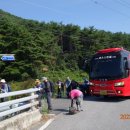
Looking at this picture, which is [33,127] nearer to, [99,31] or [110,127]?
[110,127]

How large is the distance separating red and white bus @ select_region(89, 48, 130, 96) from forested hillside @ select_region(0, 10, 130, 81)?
31.0 meters

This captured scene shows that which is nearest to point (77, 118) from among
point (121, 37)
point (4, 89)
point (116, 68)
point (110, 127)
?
point (110, 127)

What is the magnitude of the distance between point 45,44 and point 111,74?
47618mm

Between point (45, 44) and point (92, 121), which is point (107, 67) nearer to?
point (92, 121)

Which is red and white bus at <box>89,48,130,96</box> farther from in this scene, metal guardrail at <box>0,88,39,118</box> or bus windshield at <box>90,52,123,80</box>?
metal guardrail at <box>0,88,39,118</box>

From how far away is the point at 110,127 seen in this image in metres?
12.0

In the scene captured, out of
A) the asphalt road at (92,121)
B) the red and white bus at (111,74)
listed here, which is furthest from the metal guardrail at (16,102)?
the red and white bus at (111,74)

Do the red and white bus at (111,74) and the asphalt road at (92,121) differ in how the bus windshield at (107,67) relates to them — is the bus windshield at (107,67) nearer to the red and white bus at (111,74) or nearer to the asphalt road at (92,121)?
the red and white bus at (111,74)

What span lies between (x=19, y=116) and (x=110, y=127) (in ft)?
9.68

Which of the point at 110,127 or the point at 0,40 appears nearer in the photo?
the point at 110,127

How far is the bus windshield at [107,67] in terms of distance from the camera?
21.9m

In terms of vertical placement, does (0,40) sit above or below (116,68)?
above

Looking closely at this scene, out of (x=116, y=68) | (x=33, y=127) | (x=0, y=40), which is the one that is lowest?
(x=33, y=127)

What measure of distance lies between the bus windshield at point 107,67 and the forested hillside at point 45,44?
30674 millimetres
